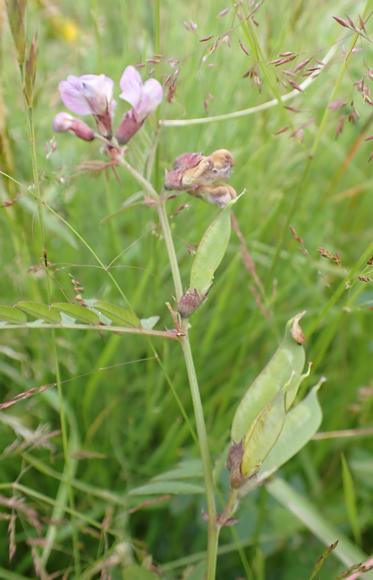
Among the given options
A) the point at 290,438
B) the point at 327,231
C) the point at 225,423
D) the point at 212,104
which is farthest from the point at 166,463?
the point at 212,104

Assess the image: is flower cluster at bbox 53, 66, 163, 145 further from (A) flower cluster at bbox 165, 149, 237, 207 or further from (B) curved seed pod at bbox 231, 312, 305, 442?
(B) curved seed pod at bbox 231, 312, 305, 442

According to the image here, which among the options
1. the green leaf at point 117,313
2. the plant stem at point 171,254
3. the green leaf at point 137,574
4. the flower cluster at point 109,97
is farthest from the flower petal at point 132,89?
the green leaf at point 137,574

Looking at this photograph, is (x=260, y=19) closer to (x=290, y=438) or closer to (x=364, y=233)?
(x=364, y=233)

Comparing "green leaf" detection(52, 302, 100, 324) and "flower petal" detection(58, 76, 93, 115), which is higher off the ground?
"flower petal" detection(58, 76, 93, 115)

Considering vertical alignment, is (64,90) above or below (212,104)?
above

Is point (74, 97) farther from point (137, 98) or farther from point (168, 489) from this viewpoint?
point (168, 489)

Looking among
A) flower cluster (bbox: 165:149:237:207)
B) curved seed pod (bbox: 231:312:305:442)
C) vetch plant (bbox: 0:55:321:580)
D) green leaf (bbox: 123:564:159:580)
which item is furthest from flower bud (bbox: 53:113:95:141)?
green leaf (bbox: 123:564:159:580)
